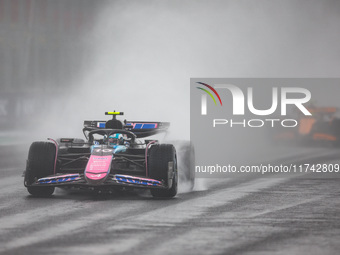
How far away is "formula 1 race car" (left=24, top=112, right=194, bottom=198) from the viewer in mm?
11430

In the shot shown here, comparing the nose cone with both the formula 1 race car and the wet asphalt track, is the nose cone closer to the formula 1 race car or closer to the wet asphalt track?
the formula 1 race car

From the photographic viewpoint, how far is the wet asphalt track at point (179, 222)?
25.2 ft

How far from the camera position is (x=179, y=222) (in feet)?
30.5

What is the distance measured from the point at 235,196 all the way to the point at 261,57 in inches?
943

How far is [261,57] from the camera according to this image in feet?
117

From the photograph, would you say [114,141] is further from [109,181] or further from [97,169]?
[109,181]

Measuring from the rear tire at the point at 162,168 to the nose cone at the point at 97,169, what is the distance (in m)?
0.61

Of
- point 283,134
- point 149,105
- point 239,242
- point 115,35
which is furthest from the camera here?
point 115,35

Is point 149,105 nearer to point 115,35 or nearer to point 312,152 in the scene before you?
point 115,35

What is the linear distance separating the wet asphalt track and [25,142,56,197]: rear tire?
0.19 m

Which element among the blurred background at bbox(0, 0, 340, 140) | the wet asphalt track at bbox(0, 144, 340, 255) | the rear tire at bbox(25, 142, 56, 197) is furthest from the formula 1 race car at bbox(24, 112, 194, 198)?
the blurred background at bbox(0, 0, 340, 140)

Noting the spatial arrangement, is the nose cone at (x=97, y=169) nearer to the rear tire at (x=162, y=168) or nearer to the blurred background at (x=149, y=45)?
the rear tire at (x=162, y=168)

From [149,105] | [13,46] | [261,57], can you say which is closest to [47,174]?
[149,105]

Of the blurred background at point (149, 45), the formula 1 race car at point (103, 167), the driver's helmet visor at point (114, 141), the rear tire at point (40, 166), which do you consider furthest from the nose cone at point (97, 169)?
the blurred background at point (149, 45)
